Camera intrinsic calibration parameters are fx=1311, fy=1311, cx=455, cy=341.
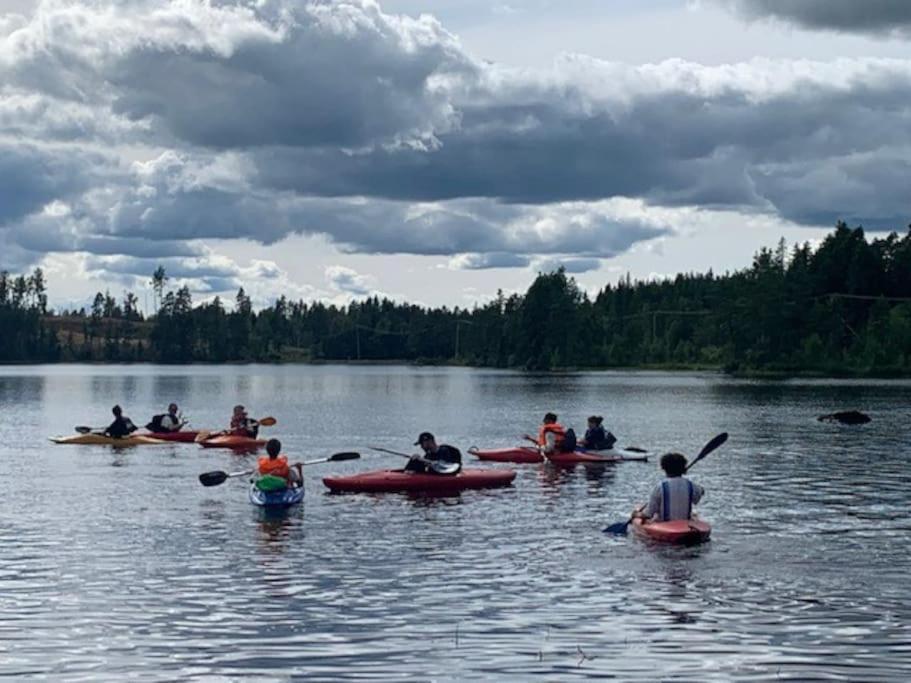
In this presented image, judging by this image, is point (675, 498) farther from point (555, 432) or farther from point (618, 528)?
point (555, 432)

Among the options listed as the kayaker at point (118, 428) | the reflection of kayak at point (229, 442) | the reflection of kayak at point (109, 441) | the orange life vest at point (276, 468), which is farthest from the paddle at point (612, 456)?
the kayaker at point (118, 428)

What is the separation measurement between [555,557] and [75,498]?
60.9 ft

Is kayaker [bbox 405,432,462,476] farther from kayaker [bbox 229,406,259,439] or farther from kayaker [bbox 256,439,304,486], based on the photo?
kayaker [bbox 229,406,259,439]

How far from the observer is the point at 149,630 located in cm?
2088

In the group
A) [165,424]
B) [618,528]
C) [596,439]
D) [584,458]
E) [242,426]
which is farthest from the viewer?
[165,424]

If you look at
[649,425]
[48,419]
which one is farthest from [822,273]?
[48,419]

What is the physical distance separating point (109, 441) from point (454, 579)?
3954cm

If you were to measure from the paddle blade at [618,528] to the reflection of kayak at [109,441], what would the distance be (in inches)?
1413

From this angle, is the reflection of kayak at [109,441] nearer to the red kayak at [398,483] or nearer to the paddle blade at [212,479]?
the paddle blade at [212,479]

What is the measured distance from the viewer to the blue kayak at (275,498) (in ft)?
117

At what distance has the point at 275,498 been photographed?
35.8m

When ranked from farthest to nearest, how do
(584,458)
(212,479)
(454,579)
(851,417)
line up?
1. (851,417)
2. (584,458)
3. (212,479)
4. (454,579)

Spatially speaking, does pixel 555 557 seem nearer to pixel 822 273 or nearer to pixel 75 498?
pixel 75 498

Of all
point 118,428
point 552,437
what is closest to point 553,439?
point 552,437
